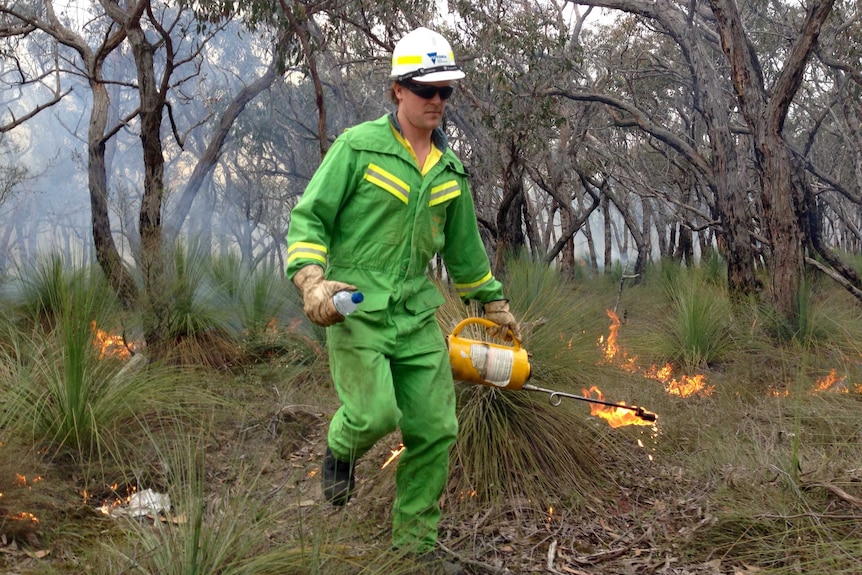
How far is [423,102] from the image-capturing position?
3.46 meters

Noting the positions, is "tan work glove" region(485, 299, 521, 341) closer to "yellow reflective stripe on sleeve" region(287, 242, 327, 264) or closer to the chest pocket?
the chest pocket

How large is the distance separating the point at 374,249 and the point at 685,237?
1698 centimetres

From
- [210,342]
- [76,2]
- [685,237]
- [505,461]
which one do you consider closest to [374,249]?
[505,461]

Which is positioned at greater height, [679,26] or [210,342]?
[679,26]

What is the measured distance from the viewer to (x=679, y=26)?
1053cm

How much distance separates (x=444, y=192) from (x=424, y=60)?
496 millimetres

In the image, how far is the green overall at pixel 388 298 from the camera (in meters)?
3.27

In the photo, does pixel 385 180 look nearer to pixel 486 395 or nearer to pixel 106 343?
pixel 486 395

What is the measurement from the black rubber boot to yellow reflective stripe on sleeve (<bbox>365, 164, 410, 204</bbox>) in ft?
3.28

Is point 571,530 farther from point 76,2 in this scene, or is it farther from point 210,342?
point 76,2

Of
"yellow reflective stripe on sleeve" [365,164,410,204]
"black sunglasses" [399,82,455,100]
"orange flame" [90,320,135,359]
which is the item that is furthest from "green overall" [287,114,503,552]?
"orange flame" [90,320,135,359]

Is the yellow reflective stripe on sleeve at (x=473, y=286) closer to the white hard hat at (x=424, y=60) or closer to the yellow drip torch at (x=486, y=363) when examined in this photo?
the yellow drip torch at (x=486, y=363)

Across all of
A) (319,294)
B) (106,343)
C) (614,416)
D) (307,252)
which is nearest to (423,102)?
(307,252)

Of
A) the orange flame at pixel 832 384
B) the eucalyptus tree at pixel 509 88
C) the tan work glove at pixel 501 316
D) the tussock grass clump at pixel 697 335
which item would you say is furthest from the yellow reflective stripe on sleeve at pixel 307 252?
the eucalyptus tree at pixel 509 88
